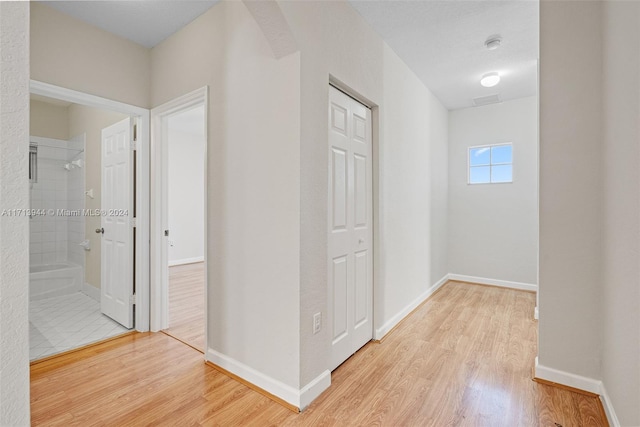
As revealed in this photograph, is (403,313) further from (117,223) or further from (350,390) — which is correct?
(117,223)

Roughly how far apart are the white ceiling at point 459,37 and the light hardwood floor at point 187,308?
313 cm

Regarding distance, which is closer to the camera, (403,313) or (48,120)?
(403,313)

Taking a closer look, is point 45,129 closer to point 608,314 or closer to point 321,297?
point 321,297

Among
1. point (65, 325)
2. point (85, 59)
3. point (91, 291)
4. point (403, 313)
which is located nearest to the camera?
point (85, 59)

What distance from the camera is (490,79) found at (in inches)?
142

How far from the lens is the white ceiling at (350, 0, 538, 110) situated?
2408 mm

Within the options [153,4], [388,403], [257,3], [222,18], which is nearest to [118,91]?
[153,4]

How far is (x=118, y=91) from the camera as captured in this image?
2.72m

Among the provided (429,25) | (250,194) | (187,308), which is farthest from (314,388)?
(429,25)

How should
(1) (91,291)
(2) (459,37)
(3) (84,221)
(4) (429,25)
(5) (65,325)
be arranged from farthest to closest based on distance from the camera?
1. (3) (84,221)
2. (1) (91,291)
3. (5) (65,325)
4. (2) (459,37)
5. (4) (429,25)

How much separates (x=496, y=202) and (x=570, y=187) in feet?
9.35

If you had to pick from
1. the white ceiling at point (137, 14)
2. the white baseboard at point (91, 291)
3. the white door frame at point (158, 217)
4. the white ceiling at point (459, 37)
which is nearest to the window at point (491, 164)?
the white ceiling at point (459, 37)

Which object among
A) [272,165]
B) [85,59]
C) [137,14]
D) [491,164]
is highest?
[137,14]

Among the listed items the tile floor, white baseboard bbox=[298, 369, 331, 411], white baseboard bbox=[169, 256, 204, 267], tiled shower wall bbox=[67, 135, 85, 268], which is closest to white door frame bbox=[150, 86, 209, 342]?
the tile floor
